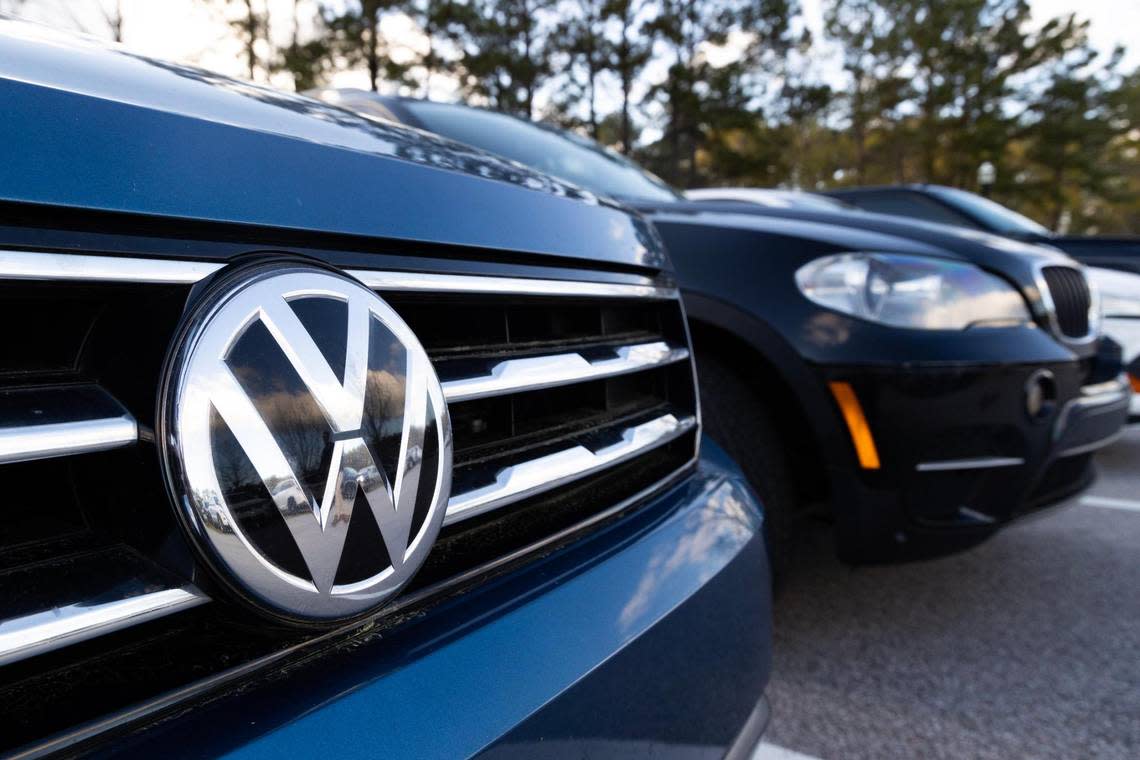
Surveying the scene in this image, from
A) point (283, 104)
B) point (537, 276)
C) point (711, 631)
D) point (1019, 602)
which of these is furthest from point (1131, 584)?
point (283, 104)

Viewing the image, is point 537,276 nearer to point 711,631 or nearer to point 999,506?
point 711,631

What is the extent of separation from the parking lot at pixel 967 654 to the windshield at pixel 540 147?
1.49 metres

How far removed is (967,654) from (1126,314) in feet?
10.1

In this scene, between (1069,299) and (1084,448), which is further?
(1069,299)

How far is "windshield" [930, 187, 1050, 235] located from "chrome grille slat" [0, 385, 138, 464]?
6106mm

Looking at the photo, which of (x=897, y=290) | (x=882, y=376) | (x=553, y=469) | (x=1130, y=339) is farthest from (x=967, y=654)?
(x=1130, y=339)

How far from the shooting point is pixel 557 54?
77.2ft

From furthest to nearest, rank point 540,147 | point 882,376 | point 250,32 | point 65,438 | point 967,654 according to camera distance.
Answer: point 250,32
point 540,147
point 967,654
point 882,376
point 65,438

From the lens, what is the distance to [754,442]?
206 centimetres

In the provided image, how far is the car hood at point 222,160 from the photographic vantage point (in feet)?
1.74

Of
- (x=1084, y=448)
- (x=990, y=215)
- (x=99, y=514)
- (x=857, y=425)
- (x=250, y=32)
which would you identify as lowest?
(x=1084, y=448)

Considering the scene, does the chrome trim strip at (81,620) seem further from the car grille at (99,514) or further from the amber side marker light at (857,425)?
the amber side marker light at (857,425)

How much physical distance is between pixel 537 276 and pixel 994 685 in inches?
71.8

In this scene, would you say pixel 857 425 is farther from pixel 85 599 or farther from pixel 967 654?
pixel 85 599
